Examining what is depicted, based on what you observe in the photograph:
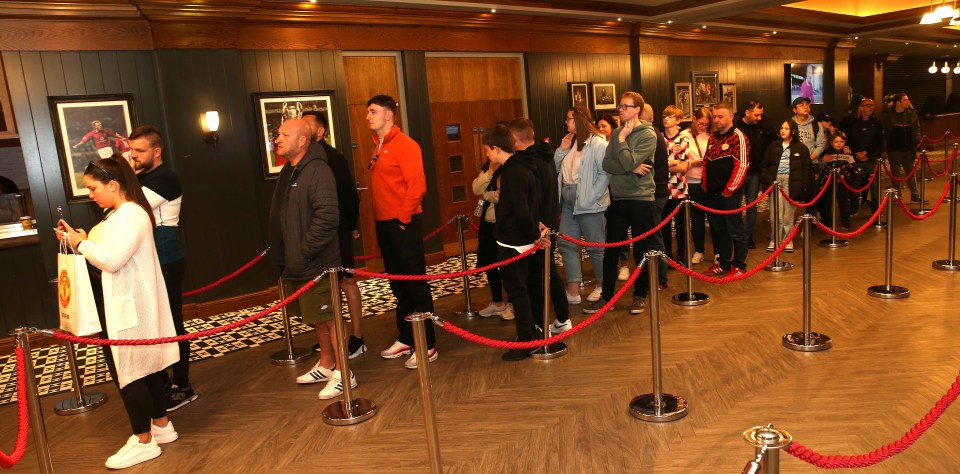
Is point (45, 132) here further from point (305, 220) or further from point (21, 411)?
point (21, 411)

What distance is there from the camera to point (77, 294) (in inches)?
131

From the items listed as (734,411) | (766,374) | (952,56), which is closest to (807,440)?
(734,411)

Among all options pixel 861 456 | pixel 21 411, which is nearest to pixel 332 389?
pixel 21 411

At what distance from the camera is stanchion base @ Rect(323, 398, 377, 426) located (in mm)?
3986

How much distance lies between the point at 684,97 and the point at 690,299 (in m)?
7.45

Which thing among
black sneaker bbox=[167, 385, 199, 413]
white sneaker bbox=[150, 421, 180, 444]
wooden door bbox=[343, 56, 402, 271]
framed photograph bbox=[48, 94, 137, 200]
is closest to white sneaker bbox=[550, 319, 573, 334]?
black sneaker bbox=[167, 385, 199, 413]

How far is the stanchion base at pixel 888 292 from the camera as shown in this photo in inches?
223

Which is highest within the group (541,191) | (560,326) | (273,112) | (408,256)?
(273,112)

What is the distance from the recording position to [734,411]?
3.73 m

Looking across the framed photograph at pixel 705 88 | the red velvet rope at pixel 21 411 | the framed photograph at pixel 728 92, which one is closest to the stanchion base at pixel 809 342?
the red velvet rope at pixel 21 411

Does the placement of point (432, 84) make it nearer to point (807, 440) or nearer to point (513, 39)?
point (513, 39)

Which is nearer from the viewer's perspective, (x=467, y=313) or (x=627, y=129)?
(x=627, y=129)

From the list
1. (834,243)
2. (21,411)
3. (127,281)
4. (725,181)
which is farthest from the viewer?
(834,243)

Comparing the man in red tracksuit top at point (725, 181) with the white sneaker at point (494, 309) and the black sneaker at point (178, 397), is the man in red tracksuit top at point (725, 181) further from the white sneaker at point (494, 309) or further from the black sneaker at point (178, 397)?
the black sneaker at point (178, 397)
